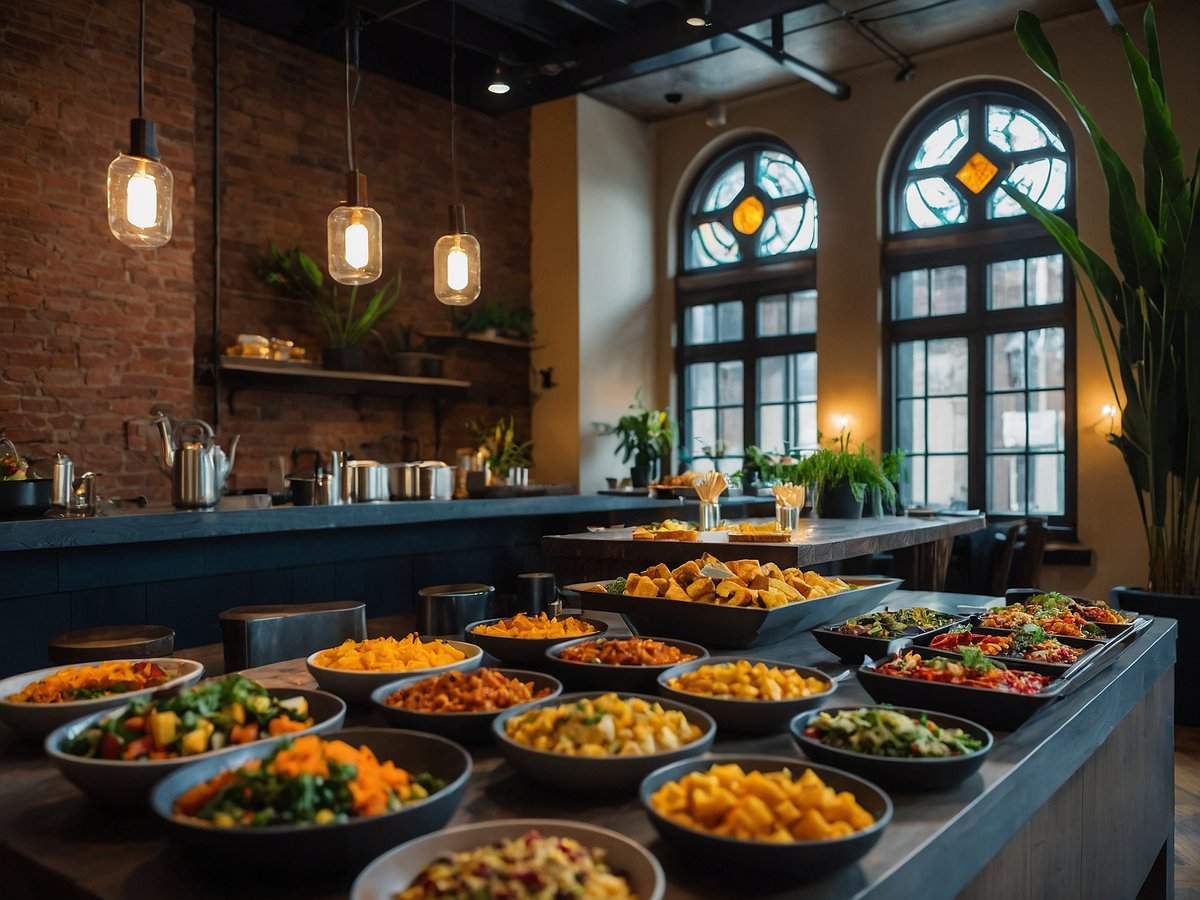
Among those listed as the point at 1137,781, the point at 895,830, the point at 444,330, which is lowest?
the point at 1137,781

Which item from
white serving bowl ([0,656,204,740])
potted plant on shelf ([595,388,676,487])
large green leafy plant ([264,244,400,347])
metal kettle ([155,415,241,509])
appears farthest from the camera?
potted plant on shelf ([595,388,676,487])

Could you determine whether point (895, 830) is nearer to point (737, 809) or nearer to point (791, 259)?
point (737, 809)

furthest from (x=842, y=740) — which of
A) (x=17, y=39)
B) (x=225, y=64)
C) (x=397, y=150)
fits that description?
(x=397, y=150)

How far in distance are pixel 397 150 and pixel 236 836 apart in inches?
259

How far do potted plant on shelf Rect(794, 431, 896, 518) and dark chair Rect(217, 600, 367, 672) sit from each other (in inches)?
81.7

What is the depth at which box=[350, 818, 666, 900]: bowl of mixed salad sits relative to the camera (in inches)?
32.2

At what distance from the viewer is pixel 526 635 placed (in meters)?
1.73

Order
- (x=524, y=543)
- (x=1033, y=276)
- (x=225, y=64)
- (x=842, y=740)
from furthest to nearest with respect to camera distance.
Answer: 1. (x=1033, y=276)
2. (x=225, y=64)
3. (x=524, y=543)
4. (x=842, y=740)

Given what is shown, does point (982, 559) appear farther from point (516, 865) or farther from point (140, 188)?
point (516, 865)

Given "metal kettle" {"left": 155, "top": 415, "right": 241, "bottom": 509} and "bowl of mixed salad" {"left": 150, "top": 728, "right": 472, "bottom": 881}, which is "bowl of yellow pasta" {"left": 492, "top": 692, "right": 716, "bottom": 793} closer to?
"bowl of mixed salad" {"left": 150, "top": 728, "right": 472, "bottom": 881}

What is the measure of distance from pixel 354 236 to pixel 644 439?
14.2 ft

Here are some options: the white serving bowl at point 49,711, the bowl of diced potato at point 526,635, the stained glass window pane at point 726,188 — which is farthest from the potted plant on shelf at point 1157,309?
the stained glass window pane at point 726,188

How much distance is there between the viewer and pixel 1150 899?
7.90 ft

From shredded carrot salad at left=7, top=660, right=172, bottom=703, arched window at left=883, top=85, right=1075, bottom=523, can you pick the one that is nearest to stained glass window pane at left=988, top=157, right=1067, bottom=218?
arched window at left=883, top=85, right=1075, bottom=523
